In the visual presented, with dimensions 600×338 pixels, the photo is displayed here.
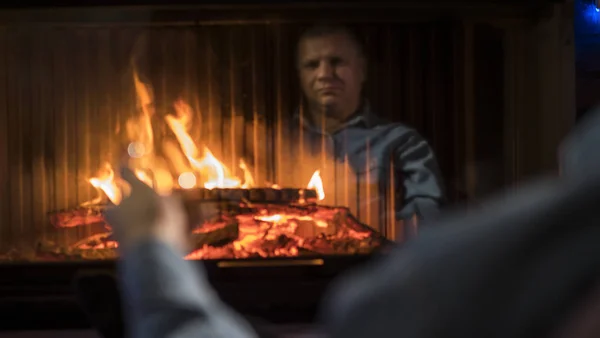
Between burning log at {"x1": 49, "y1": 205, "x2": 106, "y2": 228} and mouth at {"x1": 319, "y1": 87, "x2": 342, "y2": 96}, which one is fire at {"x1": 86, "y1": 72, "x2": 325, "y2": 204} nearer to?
burning log at {"x1": 49, "y1": 205, "x2": 106, "y2": 228}

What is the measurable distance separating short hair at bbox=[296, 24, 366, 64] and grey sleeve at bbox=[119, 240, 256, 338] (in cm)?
100

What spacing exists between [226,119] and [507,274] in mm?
1326

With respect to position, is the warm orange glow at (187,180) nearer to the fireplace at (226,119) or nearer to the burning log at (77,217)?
the fireplace at (226,119)

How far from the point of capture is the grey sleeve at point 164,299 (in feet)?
1.77

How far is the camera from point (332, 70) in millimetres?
1543

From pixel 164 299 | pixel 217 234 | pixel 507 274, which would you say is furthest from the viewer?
pixel 217 234

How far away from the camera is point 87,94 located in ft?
4.94

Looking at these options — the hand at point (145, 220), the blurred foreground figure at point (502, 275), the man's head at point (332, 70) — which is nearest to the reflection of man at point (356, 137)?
the man's head at point (332, 70)

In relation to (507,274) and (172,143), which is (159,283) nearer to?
(507,274)

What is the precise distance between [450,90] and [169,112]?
64 cm

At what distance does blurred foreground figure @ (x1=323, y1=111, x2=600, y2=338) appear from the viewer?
0.22 m

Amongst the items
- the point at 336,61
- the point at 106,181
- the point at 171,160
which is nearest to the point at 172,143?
the point at 171,160

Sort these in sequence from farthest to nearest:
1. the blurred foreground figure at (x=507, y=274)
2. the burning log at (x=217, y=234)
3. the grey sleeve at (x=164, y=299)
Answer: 1. the burning log at (x=217, y=234)
2. the grey sleeve at (x=164, y=299)
3. the blurred foreground figure at (x=507, y=274)

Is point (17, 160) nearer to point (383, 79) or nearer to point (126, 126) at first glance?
point (126, 126)
